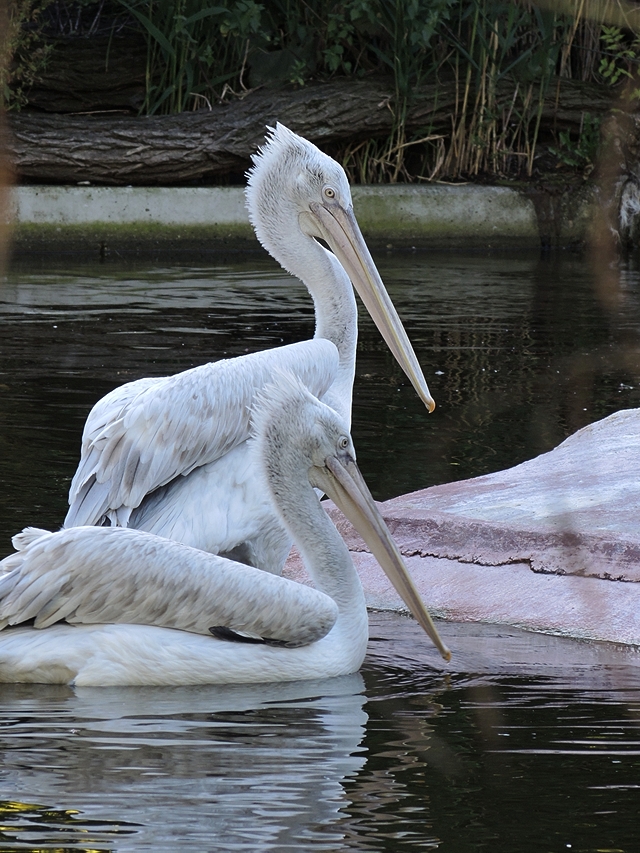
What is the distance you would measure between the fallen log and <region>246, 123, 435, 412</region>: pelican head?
287 inches

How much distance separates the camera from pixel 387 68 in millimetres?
13438

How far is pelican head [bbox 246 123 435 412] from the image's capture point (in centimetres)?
439

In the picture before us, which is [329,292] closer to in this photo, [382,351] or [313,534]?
[313,534]

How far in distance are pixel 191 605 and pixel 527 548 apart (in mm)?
1034

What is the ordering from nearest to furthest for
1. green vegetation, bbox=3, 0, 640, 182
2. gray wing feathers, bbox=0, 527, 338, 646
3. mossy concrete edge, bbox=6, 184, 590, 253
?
gray wing feathers, bbox=0, 527, 338, 646, mossy concrete edge, bbox=6, 184, 590, 253, green vegetation, bbox=3, 0, 640, 182

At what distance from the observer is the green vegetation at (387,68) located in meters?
12.2

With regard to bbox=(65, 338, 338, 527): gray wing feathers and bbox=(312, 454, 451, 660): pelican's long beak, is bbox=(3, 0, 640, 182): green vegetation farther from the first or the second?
bbox=(312, 454, 451, 660): pelican's long beak

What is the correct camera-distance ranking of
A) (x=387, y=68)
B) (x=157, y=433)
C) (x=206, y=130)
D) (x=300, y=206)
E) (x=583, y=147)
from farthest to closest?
(x=387, y=68), (x=583, y=147), (x=206, y=130), (x=300, y=206), (x=157, y=433)

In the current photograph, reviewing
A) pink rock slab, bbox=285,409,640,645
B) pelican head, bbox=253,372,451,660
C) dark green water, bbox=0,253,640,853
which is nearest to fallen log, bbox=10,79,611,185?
dark green water, bbox=0,253,640,853

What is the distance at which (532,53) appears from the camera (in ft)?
40.2

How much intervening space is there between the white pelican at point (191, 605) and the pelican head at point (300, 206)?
113 cm

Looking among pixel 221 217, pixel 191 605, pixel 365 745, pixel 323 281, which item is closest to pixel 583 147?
pixel 221 217

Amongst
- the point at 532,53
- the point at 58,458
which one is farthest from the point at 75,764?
the point at 532,53

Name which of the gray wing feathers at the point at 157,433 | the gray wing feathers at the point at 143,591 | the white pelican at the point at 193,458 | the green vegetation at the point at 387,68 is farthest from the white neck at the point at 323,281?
the green vegetation at the point at 387,68
